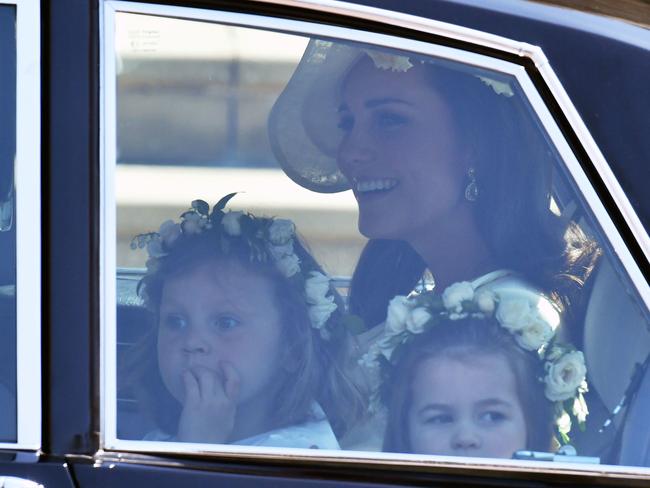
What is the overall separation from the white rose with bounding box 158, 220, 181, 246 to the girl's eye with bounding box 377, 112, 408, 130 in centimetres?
34

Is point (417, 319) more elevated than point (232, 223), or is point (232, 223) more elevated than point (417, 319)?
point (232, 223)

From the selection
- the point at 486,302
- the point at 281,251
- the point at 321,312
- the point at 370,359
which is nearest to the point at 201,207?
the point at 281,251

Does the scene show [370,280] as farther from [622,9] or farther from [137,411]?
[622,9]

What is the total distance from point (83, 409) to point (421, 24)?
2.44ft

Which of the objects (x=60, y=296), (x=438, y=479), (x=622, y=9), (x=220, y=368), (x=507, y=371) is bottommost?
(x=438, y=479)

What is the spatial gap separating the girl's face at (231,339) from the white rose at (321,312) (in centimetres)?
5

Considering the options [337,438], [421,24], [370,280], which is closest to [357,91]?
[421,24]

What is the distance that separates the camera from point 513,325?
1.37 meters

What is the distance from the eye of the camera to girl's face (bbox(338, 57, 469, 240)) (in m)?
1.38

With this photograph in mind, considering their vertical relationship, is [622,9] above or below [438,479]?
above

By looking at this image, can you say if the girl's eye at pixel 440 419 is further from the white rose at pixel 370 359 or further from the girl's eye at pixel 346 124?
the girl's eye at pixel 346 124

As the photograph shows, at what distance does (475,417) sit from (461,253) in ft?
0.79

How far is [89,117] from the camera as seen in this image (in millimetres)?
1364

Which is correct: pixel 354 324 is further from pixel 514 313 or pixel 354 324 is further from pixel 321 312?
pixel 514 313
